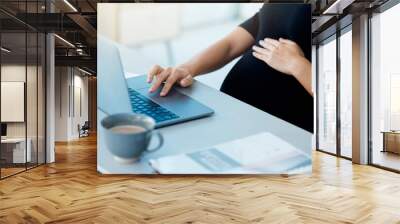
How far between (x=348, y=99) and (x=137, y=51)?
16.9 ft

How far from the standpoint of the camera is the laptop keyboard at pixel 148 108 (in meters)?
5.28

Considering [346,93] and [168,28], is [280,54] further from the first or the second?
[346,93]

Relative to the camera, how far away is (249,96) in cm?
557

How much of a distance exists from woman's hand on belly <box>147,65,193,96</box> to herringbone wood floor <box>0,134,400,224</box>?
1422 millimetres

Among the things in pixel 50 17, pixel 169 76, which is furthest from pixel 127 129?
pixel 50 17

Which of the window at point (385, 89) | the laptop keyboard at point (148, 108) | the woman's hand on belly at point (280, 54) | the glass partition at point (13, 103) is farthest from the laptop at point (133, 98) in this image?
the window at point (385, 89)

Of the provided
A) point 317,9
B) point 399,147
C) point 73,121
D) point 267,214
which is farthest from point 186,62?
point 73,121

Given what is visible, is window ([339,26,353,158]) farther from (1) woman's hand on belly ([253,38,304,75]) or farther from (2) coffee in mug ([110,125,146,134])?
(2) coffee in mug ([110,125,146,134])

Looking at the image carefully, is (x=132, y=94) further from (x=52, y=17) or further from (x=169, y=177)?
(x=52, y=17)

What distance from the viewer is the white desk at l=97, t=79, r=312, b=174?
17.7 feet

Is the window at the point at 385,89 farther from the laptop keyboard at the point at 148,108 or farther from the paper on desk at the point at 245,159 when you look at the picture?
the laptop keyboard at the point at 148,108

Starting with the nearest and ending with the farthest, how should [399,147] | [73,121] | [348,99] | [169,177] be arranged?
[169,177], [399,147], [348,99], [73,121]

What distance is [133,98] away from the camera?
548 cm

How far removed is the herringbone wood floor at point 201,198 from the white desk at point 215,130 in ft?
1.05
